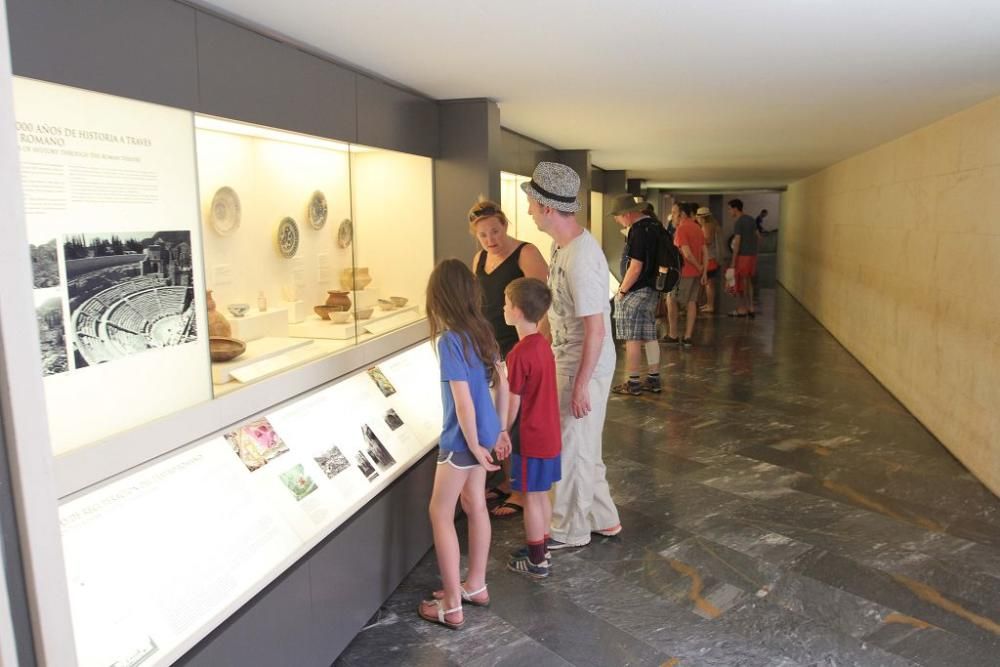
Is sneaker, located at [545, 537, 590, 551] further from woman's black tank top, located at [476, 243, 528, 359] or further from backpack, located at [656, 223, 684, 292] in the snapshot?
backpack, located at [656, 223, 684, 292]

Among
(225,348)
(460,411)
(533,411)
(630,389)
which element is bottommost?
(630,389)

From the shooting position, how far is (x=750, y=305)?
1156 centimetres

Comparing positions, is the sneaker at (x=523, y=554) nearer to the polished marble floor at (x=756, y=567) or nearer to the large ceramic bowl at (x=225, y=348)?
the polished marble floor at (x=756, y=567)

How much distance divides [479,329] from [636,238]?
13.1 feet

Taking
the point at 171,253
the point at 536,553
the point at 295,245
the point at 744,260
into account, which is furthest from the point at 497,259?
the point at 744,260

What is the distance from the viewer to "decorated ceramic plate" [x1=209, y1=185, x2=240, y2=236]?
2.45 m

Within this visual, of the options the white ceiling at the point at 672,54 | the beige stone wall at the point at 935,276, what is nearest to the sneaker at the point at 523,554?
the white ceiling at the point at 672,54

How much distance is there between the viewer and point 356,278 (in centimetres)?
350

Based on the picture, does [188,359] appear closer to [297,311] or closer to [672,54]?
[297,311]

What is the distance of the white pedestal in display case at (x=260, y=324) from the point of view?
2.61 m

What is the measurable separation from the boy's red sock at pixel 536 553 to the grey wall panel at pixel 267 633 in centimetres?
105

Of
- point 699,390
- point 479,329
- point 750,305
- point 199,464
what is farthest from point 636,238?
point 750,305

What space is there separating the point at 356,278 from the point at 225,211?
1025 millimetres

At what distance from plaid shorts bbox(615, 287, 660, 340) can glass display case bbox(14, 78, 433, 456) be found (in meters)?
3.59
